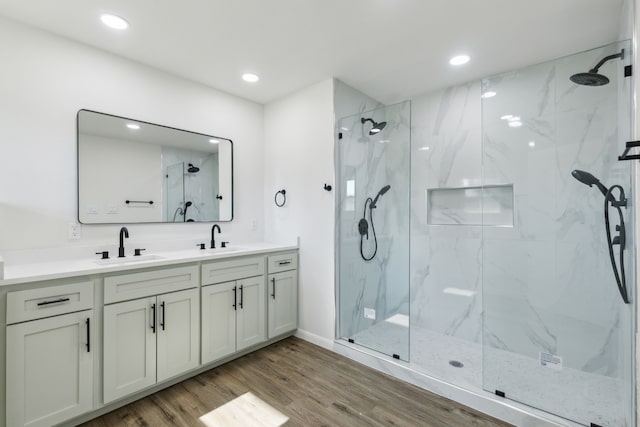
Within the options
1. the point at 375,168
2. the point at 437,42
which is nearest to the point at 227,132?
the point at 375,168

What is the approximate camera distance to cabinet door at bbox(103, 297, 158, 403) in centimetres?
191

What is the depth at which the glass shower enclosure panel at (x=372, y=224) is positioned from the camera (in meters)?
2.91

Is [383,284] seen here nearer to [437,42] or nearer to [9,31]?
[437,42]

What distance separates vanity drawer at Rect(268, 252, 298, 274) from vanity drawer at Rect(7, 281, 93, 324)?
145 cm

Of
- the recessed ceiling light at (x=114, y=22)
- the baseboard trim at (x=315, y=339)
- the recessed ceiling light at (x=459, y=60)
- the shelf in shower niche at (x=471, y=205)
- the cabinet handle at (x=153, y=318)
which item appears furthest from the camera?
the baseboard trim at (x=315, y=339)

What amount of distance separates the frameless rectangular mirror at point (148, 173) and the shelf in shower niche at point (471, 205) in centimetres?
228

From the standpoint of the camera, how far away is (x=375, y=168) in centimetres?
306

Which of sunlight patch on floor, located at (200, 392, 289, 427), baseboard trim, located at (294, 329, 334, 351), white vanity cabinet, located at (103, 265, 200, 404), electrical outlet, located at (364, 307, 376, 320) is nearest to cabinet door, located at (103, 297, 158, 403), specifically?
white vanity cabinet, located at (103, 265, 200, 404)

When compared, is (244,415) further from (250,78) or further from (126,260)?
(250,78)

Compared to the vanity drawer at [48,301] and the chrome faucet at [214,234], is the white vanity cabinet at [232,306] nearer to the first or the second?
the chrome faucet at [214,234]

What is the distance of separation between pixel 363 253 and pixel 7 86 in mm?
3028

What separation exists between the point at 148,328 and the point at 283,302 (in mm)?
1267

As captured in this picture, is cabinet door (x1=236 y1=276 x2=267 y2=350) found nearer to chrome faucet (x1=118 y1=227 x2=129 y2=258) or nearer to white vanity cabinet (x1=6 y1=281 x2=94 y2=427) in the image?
chrome faucet (x1=118 y1=227 x2=129 y2=258)

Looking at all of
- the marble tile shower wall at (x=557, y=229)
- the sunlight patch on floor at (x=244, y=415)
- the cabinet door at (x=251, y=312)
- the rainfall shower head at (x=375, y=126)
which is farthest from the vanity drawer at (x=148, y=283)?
the marble tile shower wall at (x=557, y=229)
